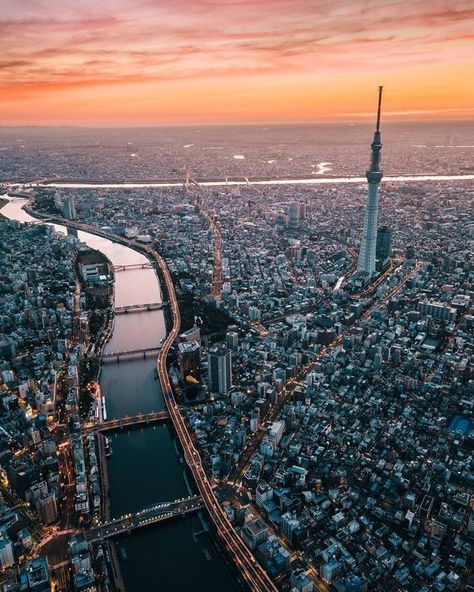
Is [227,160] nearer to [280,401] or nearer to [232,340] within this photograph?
[232,340]

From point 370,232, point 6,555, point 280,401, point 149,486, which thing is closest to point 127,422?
point 149,486

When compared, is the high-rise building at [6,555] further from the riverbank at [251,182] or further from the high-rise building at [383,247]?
the riverbank at [251,182]

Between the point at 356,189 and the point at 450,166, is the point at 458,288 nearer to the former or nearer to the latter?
the point at 356,189

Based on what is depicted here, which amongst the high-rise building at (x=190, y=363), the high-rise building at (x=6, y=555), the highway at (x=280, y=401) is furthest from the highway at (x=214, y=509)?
the high-rise building at (x=6, y=555)

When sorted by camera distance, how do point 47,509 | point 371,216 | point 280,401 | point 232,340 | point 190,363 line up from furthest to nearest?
point 371,216
point 232,340
point 190,363
point 280,401
point 47,509

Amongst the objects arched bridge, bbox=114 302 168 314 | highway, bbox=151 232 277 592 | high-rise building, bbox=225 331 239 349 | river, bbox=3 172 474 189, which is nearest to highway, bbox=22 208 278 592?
highway, bbox=151 232 277 592
